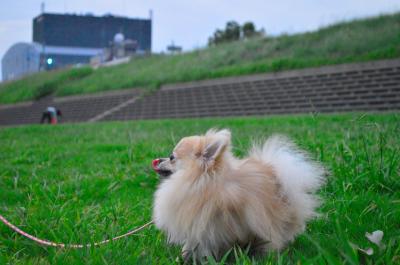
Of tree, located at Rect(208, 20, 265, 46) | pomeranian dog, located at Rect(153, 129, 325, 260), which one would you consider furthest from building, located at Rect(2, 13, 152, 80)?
pomeranian dog, located at Rect(153, 129, 325, 260)

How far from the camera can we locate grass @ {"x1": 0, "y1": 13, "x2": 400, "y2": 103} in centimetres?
2036

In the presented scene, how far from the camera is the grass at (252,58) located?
2036cm

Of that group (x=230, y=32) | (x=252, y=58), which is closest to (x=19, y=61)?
(x=230, y=32)

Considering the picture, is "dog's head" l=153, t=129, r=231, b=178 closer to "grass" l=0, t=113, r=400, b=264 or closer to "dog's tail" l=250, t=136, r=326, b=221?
"dog's tail" l=250, t=136, r=326, b=221

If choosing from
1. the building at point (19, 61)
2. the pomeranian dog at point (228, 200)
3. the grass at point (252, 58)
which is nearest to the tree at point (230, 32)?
the grass at point (252, 58)

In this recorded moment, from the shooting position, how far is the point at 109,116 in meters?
25.9

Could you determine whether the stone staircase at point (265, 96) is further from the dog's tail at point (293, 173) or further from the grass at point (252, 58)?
the dog's tail at point (293, 173)

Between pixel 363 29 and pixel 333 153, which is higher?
pixel 363 29

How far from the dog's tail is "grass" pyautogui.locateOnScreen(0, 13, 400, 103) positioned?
1733 cm

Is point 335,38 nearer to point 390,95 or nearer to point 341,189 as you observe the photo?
point 390,95

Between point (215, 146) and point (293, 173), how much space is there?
44 cm

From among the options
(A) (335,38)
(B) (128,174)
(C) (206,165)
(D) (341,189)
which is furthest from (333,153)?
(A) (335,38)

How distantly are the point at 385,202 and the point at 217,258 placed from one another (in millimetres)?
1203

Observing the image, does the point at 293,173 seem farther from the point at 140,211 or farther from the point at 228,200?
the point at 140,211
